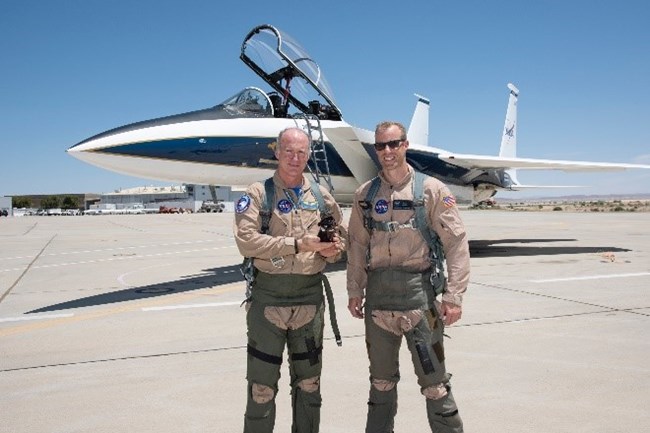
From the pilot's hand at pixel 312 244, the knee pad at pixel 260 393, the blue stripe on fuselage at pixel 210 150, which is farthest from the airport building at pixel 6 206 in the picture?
the pilot's hand at pixel 312 244

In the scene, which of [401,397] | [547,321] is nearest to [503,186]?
[547,321]

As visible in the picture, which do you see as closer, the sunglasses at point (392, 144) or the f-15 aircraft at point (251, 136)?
the sunglasses at point (392, 144)

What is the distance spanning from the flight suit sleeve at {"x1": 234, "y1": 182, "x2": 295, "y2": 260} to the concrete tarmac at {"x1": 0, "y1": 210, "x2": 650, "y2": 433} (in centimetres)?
120

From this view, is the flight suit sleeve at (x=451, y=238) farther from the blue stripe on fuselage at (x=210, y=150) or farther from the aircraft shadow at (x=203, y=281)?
the blue stripe on fuselage at (x=210, y=150)

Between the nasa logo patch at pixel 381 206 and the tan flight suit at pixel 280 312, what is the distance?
15.7 inches

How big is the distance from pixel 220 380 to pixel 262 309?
4.72 ft

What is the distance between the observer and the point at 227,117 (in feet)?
31.7

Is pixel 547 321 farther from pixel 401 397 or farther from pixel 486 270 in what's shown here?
pixel 486 270

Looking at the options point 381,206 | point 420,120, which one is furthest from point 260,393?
point 420,120

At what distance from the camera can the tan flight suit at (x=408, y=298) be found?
2965 mm

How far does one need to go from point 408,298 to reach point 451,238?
43 centimetres

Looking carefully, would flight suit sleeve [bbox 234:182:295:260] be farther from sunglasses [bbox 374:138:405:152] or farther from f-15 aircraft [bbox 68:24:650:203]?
f-15 aircraft [bbox 68:24:650:203]

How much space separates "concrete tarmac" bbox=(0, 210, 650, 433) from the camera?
348 centimetres

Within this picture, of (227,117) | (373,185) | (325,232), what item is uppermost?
(227,117)
